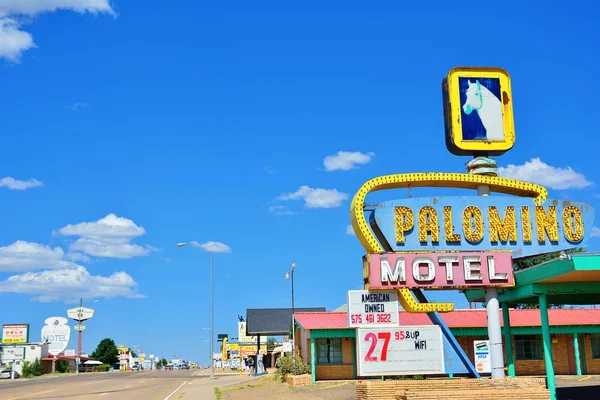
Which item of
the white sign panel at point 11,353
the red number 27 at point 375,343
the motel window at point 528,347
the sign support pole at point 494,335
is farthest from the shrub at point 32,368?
the sign support pole at point 494,335

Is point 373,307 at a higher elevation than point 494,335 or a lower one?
higher

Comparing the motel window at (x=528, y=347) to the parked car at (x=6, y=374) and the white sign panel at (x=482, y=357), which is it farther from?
the parked car at (x=6, y=374)

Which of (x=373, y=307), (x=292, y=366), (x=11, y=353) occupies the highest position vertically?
(x=373, y=307)

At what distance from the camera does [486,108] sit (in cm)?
2952

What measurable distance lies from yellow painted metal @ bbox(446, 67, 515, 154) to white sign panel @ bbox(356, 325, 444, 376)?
7771mm

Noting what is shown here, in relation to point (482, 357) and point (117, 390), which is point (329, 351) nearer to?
point (482, 357)

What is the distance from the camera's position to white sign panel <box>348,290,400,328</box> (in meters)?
26.8

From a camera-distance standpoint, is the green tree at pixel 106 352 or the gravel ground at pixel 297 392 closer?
the gravel ground at pixel 297 392

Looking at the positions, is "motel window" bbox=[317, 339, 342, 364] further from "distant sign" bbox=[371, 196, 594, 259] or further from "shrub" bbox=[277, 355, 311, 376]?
"distant sign" bbox=[371, 196, 594, 259]

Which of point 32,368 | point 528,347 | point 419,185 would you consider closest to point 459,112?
point 419,185

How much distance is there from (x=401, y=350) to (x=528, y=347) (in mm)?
16719

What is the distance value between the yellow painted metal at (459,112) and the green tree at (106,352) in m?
149

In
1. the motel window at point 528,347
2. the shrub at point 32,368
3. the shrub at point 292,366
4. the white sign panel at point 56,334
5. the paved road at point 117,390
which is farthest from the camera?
the white sign panel at point 56,334

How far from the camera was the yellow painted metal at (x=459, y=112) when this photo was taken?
29109mm
